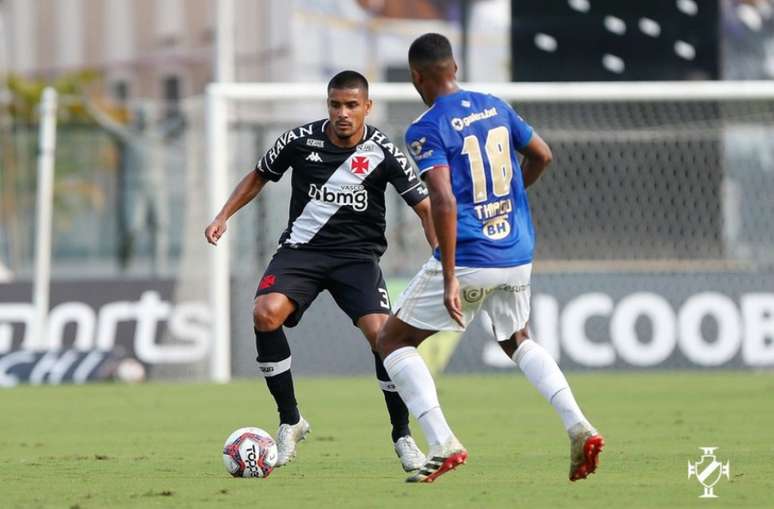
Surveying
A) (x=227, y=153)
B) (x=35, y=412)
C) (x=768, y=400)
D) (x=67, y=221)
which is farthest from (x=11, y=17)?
(x=768, y=400)

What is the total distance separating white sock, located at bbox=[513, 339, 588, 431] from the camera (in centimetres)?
765

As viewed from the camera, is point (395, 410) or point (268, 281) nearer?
point (395, 410)

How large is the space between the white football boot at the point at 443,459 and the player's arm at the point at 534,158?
4.43 feet

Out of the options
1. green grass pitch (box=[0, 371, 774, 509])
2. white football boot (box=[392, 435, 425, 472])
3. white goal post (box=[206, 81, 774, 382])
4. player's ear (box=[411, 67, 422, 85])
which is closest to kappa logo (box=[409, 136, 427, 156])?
player's ear (box=[411, 67, 422, 85])

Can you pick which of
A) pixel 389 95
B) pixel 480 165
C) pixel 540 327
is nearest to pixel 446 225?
pixel 480 165

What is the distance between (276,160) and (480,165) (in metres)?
1.89

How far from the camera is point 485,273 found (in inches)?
302

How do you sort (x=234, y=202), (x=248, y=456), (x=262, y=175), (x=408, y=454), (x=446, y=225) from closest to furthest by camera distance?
1. (x=446, y=225)
2. (x=248, y=456)
3. (x=408, y=454)
4. (x=234, y=202)
5. (x=262, y=175)

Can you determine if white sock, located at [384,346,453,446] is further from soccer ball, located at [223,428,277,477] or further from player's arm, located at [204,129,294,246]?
player's arm, located at [204,129,294,246]

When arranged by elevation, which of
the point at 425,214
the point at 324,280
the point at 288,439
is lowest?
the point at 288,439

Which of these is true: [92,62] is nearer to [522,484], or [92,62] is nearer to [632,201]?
[632,201]

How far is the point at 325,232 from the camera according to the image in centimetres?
916

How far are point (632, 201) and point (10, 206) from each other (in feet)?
27.2

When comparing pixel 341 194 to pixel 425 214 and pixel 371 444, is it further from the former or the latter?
pixel 371 444
